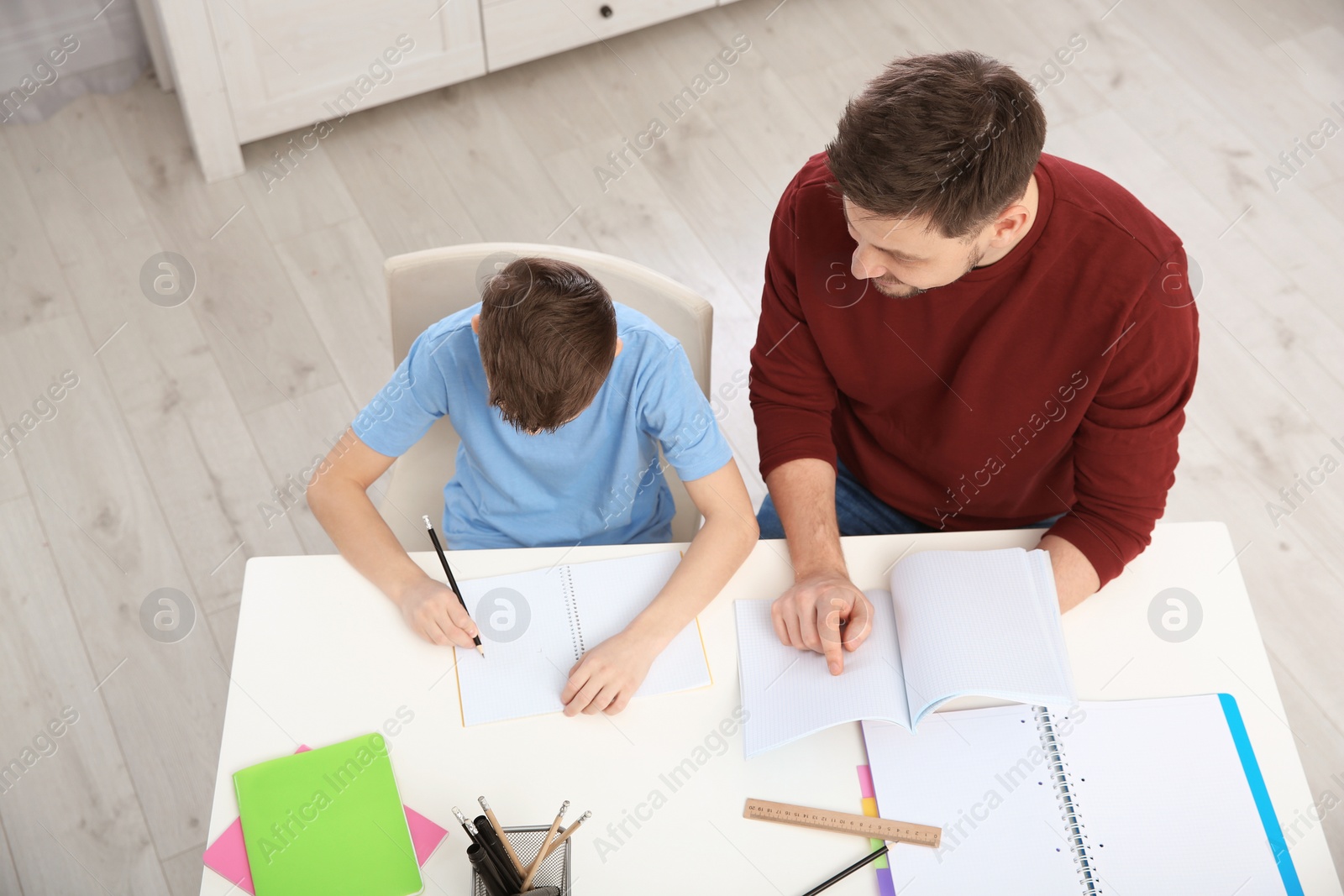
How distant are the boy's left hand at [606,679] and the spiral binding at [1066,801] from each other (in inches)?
17.1

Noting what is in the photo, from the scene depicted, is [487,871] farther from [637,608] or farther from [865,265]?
[865,265]

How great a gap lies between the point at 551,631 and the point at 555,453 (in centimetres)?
26

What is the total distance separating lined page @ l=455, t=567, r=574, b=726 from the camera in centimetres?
123

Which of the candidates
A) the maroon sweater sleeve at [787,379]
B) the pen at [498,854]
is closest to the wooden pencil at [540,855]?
the pen at [498,854]

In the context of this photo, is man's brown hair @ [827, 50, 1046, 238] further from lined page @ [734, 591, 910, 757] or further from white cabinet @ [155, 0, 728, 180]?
white cabinet @ [155, 0, 728, 180]

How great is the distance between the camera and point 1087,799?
116 cm

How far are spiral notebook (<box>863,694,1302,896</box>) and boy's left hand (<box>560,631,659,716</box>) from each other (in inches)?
10.3

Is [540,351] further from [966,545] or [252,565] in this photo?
[966,545]

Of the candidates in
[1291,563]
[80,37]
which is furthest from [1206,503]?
[80,37]

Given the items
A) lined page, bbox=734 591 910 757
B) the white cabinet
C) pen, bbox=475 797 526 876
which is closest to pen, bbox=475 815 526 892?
pen, bbox=475 797 526 876

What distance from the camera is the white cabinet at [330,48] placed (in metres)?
2.55

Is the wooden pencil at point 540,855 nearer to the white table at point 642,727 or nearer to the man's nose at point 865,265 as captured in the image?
the white table at point 642,727

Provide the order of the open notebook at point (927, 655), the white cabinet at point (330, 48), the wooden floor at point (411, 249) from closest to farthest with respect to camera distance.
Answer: the open notebook at point (927, 655), the wooden floor at point (411, 249), the white cabinet at point (330, 48)

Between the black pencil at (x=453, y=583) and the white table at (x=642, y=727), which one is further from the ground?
the black pencil at (x=453, y=583)
